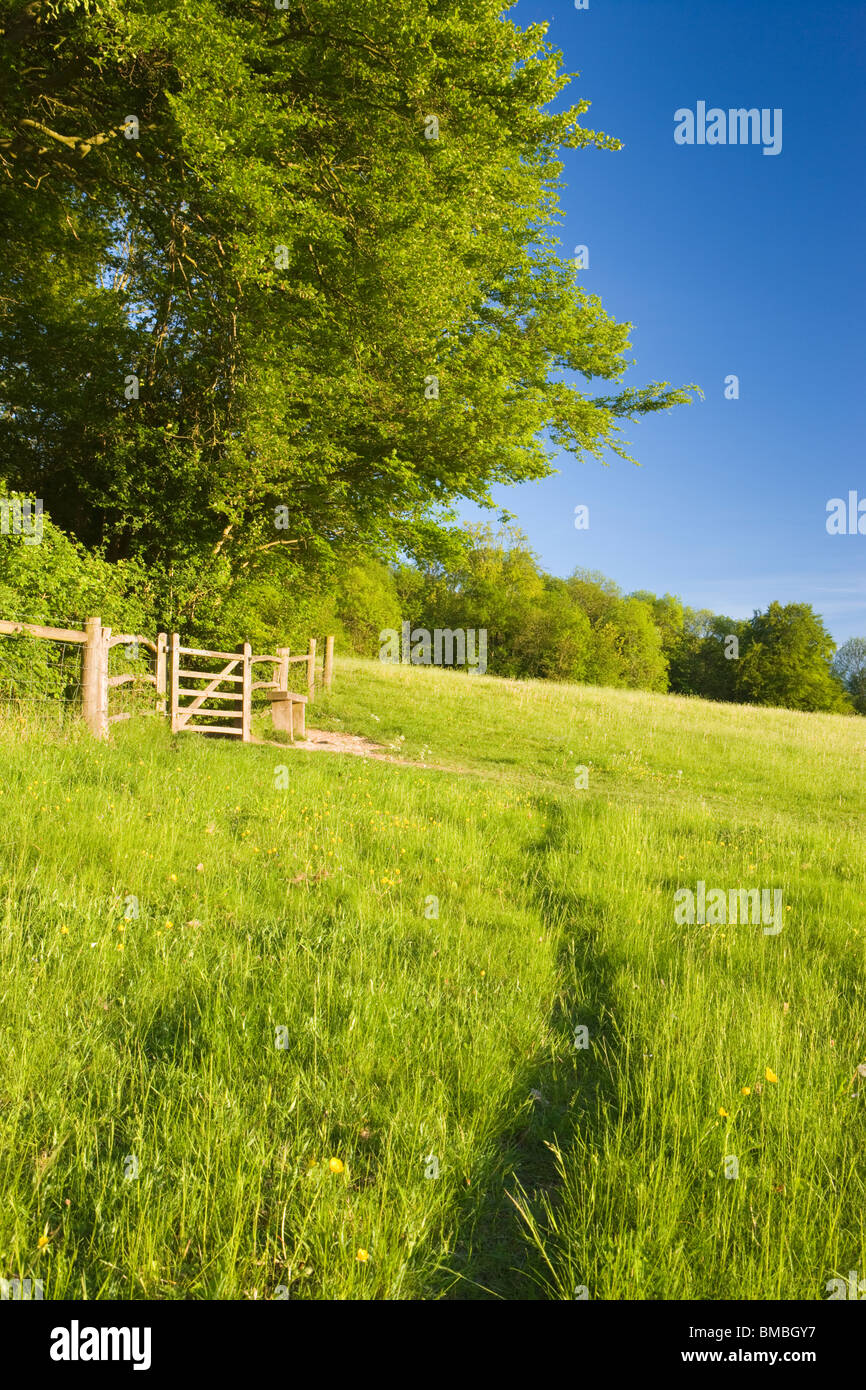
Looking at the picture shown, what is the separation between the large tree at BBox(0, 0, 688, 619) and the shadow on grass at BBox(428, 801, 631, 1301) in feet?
42.3

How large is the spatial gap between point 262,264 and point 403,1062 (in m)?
13.4

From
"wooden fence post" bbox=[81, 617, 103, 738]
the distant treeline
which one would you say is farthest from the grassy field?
the distant treeline

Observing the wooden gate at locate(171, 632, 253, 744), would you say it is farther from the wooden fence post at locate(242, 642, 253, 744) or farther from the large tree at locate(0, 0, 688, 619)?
the large tree at locate(0, 0, 688, 619)

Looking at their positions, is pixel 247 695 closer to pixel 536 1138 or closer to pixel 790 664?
pixel 536 1138

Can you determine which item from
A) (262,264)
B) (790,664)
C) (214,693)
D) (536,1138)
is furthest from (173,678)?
(790,664)

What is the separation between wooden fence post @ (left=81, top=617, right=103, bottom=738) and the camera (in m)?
11.4

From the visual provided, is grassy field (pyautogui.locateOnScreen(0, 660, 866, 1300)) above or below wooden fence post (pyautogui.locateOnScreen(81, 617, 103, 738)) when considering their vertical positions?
below

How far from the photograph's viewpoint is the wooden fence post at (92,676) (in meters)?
11.4

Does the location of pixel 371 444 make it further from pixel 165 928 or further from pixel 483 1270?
pixel 483 1270

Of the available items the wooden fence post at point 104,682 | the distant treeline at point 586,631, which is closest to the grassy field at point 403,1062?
the wooden fence post at point 104,682

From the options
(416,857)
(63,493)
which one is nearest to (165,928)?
(416,857)

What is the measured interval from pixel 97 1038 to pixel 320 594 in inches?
801

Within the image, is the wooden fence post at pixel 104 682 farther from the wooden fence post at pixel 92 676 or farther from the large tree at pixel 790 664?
the large tree at pixel 790 664
